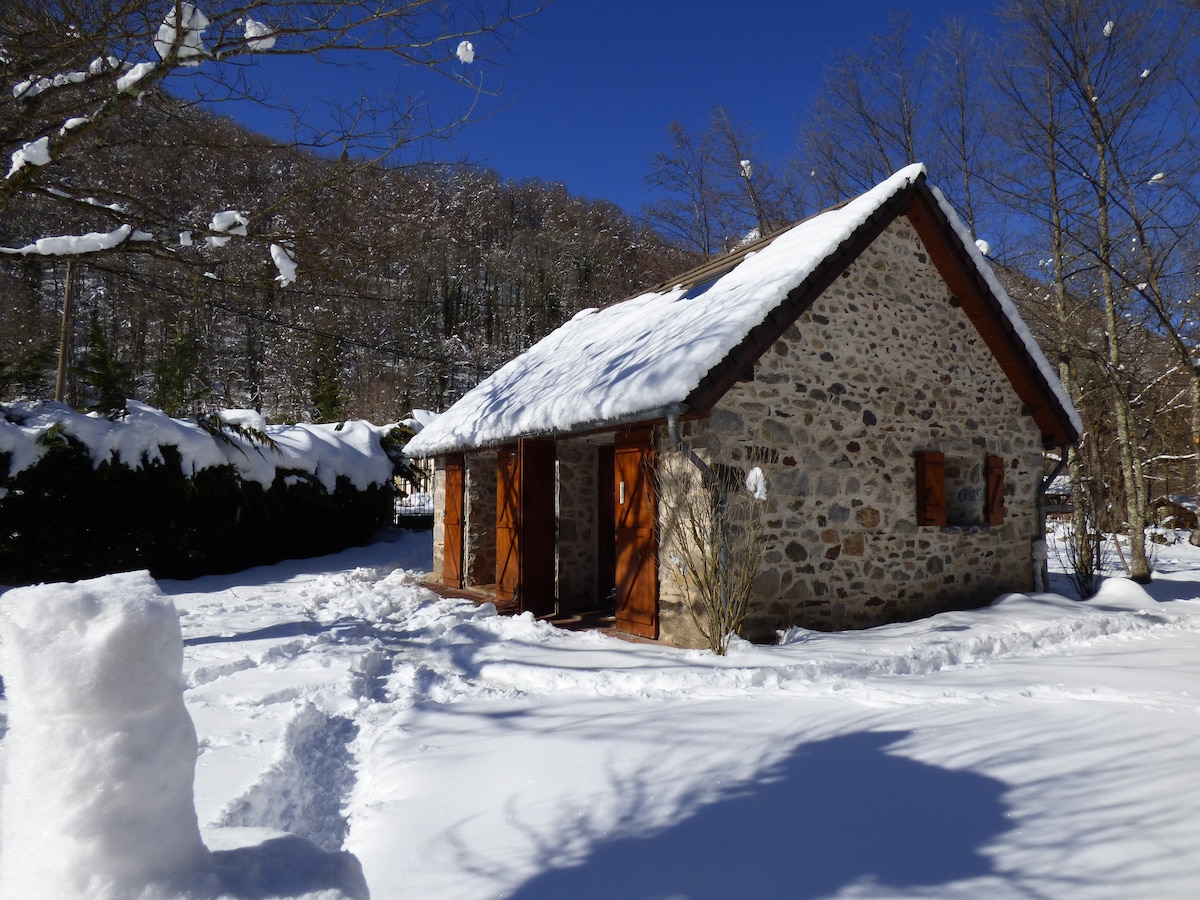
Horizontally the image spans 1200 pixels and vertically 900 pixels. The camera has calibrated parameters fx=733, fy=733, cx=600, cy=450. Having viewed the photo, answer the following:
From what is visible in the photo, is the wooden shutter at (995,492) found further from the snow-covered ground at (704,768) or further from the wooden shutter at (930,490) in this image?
the snow-covered ground at (704,768)

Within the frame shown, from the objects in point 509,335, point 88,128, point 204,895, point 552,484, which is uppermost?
point 509,335

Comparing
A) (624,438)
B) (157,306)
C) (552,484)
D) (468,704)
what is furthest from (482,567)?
(468,704)

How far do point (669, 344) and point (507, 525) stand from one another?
3.45 m

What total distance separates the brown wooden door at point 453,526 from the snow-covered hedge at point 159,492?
10.4 ft

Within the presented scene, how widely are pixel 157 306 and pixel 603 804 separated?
6.95 metres

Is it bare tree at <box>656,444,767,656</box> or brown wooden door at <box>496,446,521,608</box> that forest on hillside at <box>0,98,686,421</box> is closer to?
brown wooden door at <box>496,446,521,608</box>

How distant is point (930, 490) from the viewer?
7773mm

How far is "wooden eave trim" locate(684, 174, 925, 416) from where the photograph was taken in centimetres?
617

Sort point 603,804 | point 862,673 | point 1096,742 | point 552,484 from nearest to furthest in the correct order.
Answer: point 603,804
point 1096,742
point 862,673
point 552,484

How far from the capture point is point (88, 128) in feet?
18.0

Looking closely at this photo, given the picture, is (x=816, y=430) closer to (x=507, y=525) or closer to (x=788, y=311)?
(x=788, y=311)

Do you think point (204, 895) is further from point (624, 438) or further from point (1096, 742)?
point (624, 438)

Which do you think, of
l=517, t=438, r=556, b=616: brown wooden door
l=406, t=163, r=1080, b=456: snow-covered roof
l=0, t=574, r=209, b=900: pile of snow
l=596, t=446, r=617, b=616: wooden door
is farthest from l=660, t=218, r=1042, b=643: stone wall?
l=0, t=574, r=209, b=900: pile of snow

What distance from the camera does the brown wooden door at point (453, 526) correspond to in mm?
A: 10820
